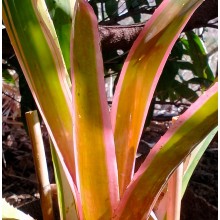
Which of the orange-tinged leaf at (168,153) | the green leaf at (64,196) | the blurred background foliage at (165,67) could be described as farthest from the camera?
the blurred background foliage at (165,67)

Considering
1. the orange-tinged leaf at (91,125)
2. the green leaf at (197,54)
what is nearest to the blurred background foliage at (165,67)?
the green leaf at (197,54)

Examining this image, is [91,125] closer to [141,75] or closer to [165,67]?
[141,75]

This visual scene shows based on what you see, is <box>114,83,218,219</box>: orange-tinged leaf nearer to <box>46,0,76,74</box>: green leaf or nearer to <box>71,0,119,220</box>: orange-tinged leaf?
<box>71,0,119,220</box>: orange-tinged leaf

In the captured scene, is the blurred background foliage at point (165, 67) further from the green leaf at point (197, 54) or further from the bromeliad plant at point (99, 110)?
the bromeliad plant at point (99, 110)

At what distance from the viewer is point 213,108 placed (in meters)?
0.35

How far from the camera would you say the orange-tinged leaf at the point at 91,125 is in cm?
38

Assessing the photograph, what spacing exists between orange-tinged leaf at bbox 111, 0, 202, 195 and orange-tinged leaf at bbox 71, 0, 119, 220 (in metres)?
0.04

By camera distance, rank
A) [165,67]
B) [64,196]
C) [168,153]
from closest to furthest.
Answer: [168,153]
[64,196]
[165,67]

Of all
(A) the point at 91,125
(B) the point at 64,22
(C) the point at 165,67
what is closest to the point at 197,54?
(C) the point at 165,67

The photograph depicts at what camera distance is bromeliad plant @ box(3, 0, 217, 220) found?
374 millimetres

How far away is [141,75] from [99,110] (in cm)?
7

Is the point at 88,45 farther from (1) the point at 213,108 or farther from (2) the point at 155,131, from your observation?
(2) the point at 155,131

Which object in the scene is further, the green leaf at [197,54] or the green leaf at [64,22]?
the green leaf at [197,54]

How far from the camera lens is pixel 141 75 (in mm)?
436
